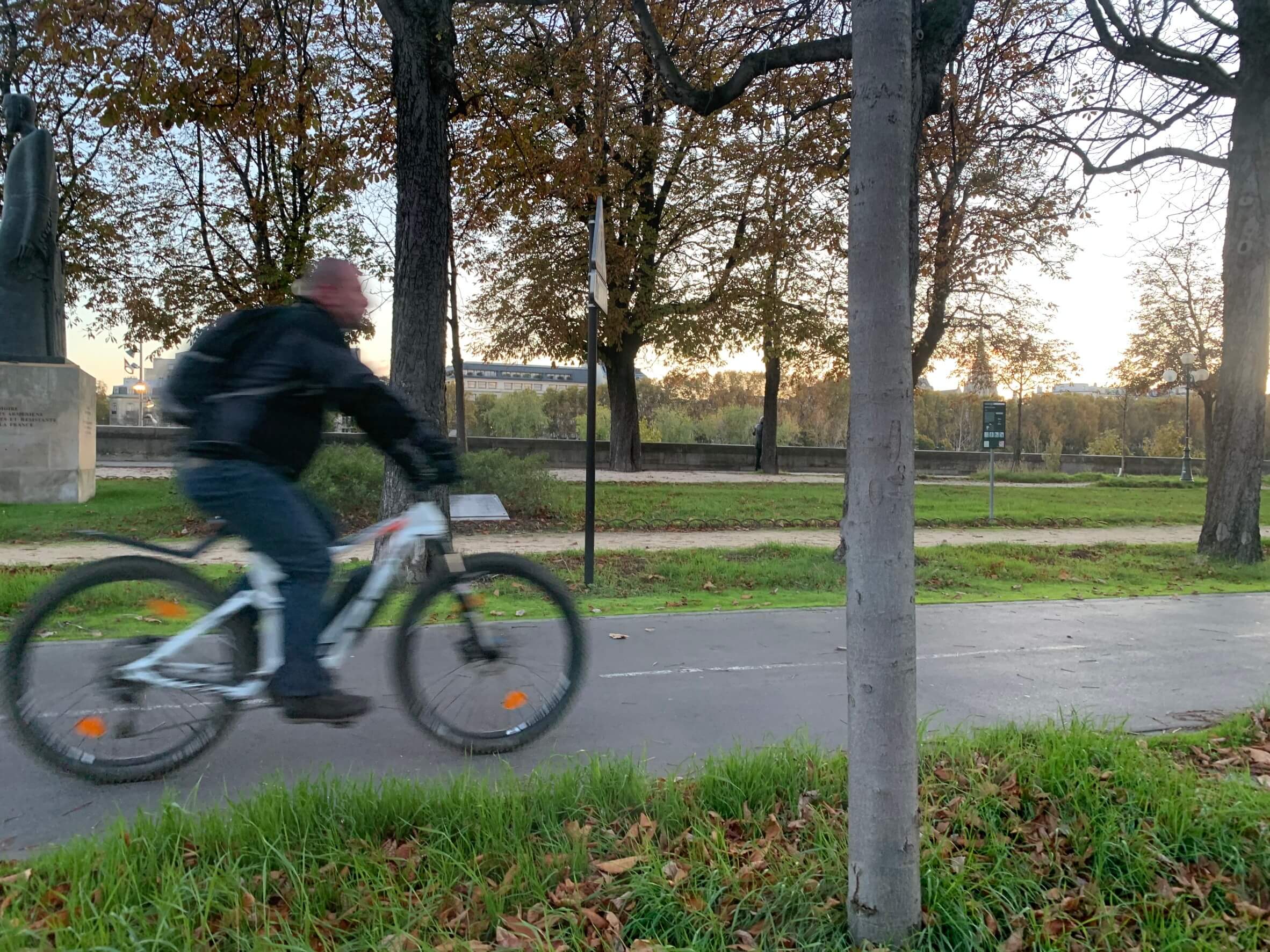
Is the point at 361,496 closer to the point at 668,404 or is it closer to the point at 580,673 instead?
the point at 580,673

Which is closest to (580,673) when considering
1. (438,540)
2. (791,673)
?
(438,540)

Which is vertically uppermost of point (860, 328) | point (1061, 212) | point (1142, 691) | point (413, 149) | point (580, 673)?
point (1061, 212)

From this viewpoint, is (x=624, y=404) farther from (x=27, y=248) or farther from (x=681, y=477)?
(x=27, y=248)

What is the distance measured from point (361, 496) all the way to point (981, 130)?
11.1 metres

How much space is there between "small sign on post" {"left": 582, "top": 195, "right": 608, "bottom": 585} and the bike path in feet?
5.41

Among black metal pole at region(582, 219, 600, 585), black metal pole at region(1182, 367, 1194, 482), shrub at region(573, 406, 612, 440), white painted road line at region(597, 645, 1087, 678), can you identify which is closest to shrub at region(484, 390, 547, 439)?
shrub at region(573, 406, 612, 440)

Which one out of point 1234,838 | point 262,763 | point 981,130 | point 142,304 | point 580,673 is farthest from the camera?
point 142,304

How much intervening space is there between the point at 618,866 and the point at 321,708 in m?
1.36

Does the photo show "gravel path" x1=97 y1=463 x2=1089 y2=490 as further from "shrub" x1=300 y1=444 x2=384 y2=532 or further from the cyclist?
the cyclist

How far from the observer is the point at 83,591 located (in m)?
3.52

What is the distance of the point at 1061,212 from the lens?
13.9 m

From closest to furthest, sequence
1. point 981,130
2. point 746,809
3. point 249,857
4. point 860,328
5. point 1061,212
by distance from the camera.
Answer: point 860,328, point 249,857, point 746,809, point 981,130, point 1061,212

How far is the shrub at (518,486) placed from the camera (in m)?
15.8

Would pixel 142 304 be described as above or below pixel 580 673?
above
